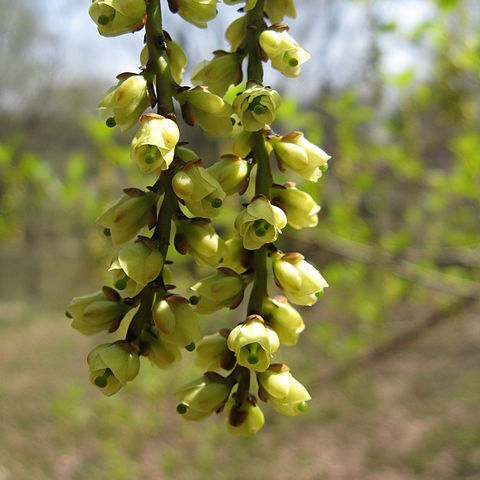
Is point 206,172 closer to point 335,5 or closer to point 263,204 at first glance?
point 263,204

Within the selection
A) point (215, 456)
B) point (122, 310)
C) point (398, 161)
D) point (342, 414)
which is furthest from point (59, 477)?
point (122, 310)

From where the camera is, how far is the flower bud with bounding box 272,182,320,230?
84cm

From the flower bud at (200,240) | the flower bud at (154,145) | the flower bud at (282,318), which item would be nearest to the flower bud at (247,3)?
the flower bud at (154,145)

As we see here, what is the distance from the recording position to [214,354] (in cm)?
83

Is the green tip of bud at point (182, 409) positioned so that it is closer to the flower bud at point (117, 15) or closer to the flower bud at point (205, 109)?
the flower bud at point (205, 109)

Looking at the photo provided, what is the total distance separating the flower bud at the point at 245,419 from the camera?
31.5 inches

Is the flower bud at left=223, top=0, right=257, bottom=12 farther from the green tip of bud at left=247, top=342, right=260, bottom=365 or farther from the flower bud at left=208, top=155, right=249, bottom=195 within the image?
the green tip of bud at left=247, top=342, right=260, bottom=365

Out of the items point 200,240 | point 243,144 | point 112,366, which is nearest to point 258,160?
point 243,144

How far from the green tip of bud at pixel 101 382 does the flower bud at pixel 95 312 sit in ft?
0.26

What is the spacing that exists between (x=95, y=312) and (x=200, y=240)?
0.19m

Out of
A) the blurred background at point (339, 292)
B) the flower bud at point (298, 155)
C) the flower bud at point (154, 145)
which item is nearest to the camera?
the flower bud at point (154, 145)

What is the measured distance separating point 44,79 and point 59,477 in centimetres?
840

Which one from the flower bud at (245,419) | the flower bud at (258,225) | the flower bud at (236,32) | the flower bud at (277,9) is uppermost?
the flower bud at (277,9)

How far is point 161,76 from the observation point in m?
0.75
